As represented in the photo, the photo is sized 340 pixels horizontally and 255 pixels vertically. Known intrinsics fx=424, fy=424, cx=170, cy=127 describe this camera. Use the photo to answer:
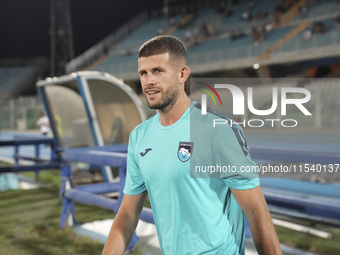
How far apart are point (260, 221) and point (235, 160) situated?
23 cm

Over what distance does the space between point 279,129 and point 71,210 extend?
1883cm

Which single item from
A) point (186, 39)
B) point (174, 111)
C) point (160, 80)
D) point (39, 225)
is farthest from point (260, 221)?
point (186, 39)

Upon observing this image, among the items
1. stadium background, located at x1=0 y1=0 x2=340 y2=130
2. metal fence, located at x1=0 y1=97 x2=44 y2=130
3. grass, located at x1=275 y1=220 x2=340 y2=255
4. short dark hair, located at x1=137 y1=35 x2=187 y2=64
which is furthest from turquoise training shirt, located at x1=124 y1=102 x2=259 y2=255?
metal fence, located at x1=0 y1=97 x2=44 y2=130

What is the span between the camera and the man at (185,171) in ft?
5.08

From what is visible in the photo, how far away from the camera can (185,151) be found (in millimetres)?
1606

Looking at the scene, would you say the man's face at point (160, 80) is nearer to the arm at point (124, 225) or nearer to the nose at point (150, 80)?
the nose at point (150, 80)

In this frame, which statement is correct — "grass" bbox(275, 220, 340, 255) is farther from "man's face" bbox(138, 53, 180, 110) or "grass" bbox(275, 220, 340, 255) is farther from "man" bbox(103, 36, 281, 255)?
"man's face" bbox(138, 53, 180, 110)

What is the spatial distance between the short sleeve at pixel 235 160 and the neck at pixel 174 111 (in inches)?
8.9

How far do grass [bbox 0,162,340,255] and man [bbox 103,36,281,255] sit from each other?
2.64m

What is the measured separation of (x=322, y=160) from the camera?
3.23 metres

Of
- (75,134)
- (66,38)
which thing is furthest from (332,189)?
(66,38)

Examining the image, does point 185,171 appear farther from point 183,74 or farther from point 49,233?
point 49,233

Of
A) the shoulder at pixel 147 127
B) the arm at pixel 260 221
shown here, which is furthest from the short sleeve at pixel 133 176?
the arm at pixel 260 221

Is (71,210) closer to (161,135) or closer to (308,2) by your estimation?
(161,135)
